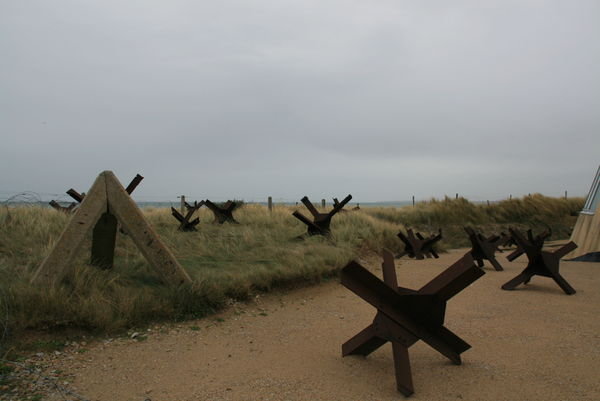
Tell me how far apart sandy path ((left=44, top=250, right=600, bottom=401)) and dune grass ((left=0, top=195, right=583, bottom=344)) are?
1.26 feet

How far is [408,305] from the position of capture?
320 cm

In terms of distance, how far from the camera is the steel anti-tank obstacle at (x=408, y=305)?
3.08 m

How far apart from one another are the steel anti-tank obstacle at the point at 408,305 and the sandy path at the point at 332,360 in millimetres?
263

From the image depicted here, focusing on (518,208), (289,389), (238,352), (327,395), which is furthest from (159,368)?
(518,208)

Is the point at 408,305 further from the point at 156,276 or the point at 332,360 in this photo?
the point at 156,276

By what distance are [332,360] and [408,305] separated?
0.94 m

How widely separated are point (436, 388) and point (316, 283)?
4.38 meters

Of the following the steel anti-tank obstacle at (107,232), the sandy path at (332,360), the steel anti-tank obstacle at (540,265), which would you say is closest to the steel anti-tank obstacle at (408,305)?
the sandy path at (332,360)

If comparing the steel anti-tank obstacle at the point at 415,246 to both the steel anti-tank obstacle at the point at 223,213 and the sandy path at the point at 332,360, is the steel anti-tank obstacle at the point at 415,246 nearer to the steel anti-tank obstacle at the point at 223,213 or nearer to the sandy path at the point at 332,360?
the steel anti-tank obstacle at the point at 223,213

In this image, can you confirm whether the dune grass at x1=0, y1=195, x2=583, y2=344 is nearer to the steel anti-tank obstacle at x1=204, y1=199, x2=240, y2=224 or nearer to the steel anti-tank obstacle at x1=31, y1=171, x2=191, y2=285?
the steel anti-tank obstacle at x1=31, y1=171, x2=191, y2=285

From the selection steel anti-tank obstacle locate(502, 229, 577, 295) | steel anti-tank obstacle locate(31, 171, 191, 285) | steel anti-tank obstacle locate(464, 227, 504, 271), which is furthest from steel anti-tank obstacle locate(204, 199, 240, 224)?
steel anti-tank obstacle locate(502, 229, 577, 295)

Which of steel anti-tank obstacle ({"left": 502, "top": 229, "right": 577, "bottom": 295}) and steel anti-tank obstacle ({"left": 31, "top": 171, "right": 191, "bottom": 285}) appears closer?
steel anti-tank obstacle ({"left": 31, "top": 171, "right": 191, "bottom": 285})

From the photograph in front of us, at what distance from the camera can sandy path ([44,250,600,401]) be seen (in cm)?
304

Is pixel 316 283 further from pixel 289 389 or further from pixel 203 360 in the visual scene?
pixel 289 389
